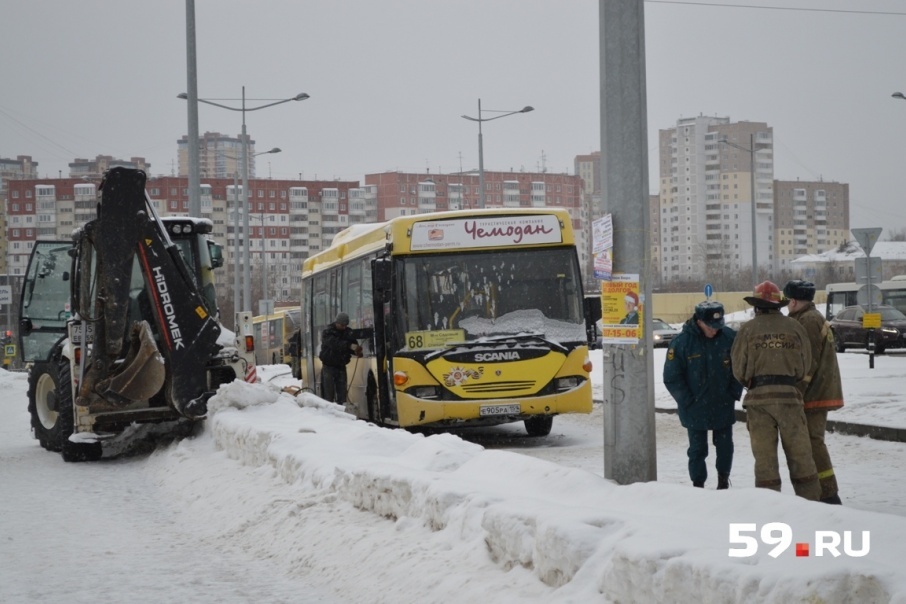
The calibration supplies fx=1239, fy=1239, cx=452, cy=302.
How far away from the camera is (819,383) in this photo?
8.77 m

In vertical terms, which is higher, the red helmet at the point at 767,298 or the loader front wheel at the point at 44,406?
the red helmet at the point at 767,298

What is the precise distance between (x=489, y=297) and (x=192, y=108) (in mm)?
11698

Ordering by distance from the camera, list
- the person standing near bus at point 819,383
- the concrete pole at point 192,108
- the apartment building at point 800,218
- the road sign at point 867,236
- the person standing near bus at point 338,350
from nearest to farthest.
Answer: the person standing near bus at point 819,383 < the person standing near bus at point 338,350 < the concrete pole at point 192,108 < the road sign at point 867,236 < the apartment building at point 800,218

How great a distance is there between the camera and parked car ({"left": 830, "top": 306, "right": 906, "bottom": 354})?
40.2 m

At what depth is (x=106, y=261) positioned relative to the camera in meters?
Answer: 15.0

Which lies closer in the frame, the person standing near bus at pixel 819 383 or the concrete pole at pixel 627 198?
the person standing near bus at pixel 819 383

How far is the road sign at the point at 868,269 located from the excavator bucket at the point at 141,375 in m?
16.0

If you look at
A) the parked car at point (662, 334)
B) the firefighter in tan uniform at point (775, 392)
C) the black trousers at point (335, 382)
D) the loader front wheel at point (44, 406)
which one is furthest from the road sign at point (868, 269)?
the parked car at point (662, 334)

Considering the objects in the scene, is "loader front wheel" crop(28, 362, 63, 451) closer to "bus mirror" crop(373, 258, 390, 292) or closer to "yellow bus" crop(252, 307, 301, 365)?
"bus mirror" crop(373, 258, 390, 292)

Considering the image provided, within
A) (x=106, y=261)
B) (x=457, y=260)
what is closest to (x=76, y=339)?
(x=106, y=261)

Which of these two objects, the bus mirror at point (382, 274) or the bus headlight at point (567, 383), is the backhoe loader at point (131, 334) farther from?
the bus headlight at point (567, 383)

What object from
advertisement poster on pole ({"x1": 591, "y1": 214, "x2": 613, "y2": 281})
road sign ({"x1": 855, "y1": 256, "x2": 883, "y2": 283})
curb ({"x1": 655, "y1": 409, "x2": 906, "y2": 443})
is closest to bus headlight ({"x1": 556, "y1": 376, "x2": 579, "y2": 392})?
curb ({"x1": 655, "y1": 409, "x2": 906, "y2": 443})

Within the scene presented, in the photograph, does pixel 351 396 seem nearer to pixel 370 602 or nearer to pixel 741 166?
pixel 370 602

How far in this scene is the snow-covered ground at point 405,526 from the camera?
15.6ft
